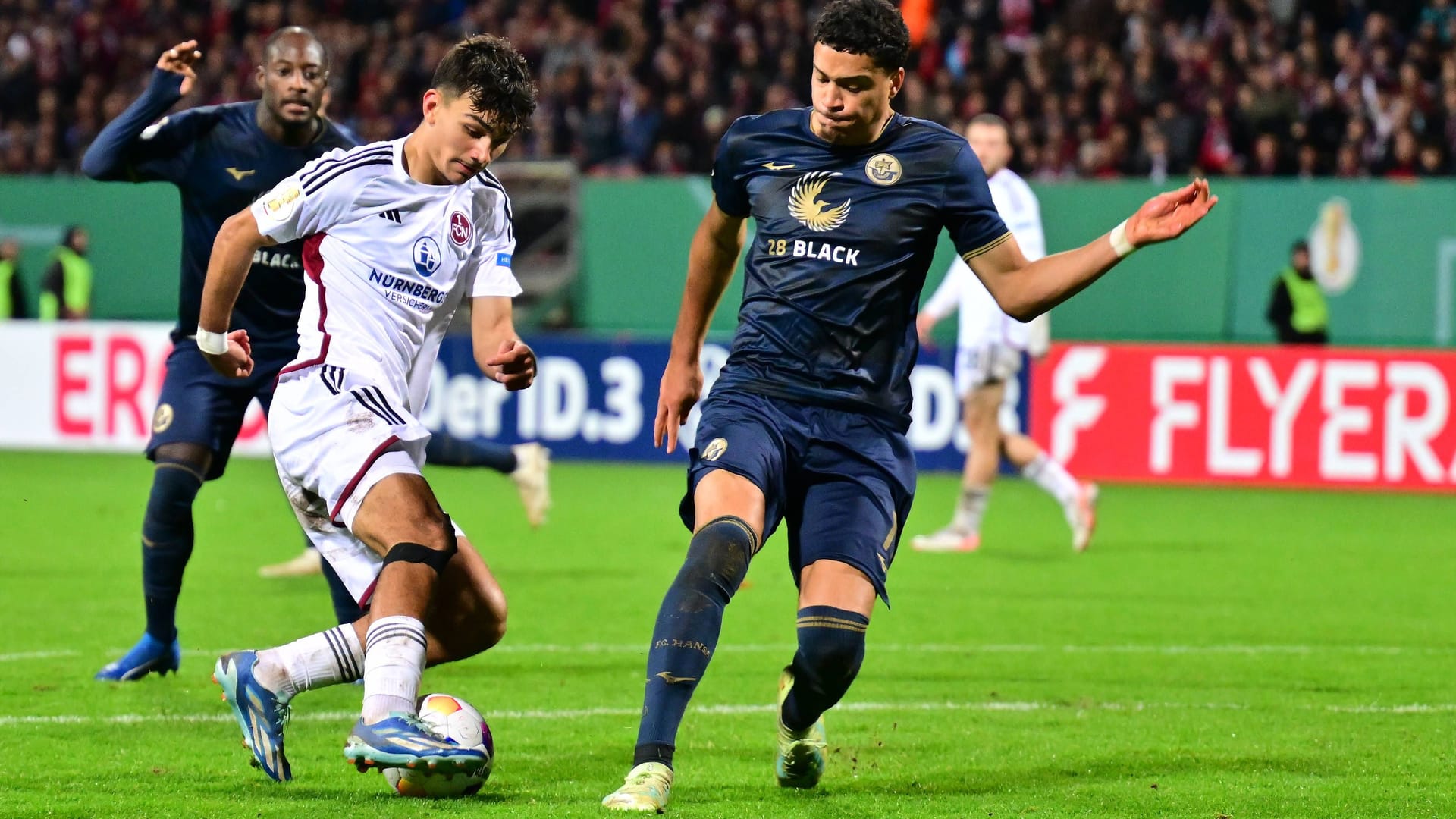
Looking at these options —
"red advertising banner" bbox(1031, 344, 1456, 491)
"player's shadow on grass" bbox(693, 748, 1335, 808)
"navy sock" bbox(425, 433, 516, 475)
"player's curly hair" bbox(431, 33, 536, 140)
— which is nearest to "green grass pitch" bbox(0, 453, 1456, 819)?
"player's shadow on grass" bbox(693, 748, 1335, 808)

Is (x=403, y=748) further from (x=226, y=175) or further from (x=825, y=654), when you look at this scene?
(x=226, y=175)

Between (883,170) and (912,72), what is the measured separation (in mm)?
17057

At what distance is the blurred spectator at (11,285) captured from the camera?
2089cm

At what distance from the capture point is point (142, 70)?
24.2 meters

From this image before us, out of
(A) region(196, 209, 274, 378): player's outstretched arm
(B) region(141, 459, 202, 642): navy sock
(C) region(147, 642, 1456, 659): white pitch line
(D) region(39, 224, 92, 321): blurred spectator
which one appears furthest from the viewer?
(D) region(39, 224, 92, 321): blurred spectator

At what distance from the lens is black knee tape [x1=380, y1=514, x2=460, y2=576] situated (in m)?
4.90

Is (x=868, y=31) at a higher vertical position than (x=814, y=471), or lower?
higher

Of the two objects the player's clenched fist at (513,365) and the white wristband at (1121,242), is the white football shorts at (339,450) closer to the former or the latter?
the player's clenched fist at (513,365)

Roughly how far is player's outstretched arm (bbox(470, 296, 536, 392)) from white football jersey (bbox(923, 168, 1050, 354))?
19.1ft

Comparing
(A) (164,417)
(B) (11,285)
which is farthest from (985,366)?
(B) (11,285)

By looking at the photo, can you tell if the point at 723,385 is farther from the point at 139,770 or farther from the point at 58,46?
the point at 58,46

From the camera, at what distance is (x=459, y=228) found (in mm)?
5312

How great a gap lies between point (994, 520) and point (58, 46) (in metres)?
16.6

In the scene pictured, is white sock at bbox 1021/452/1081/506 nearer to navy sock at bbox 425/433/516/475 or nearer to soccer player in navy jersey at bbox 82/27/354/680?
navy sock at bbox 425/433/516/475
